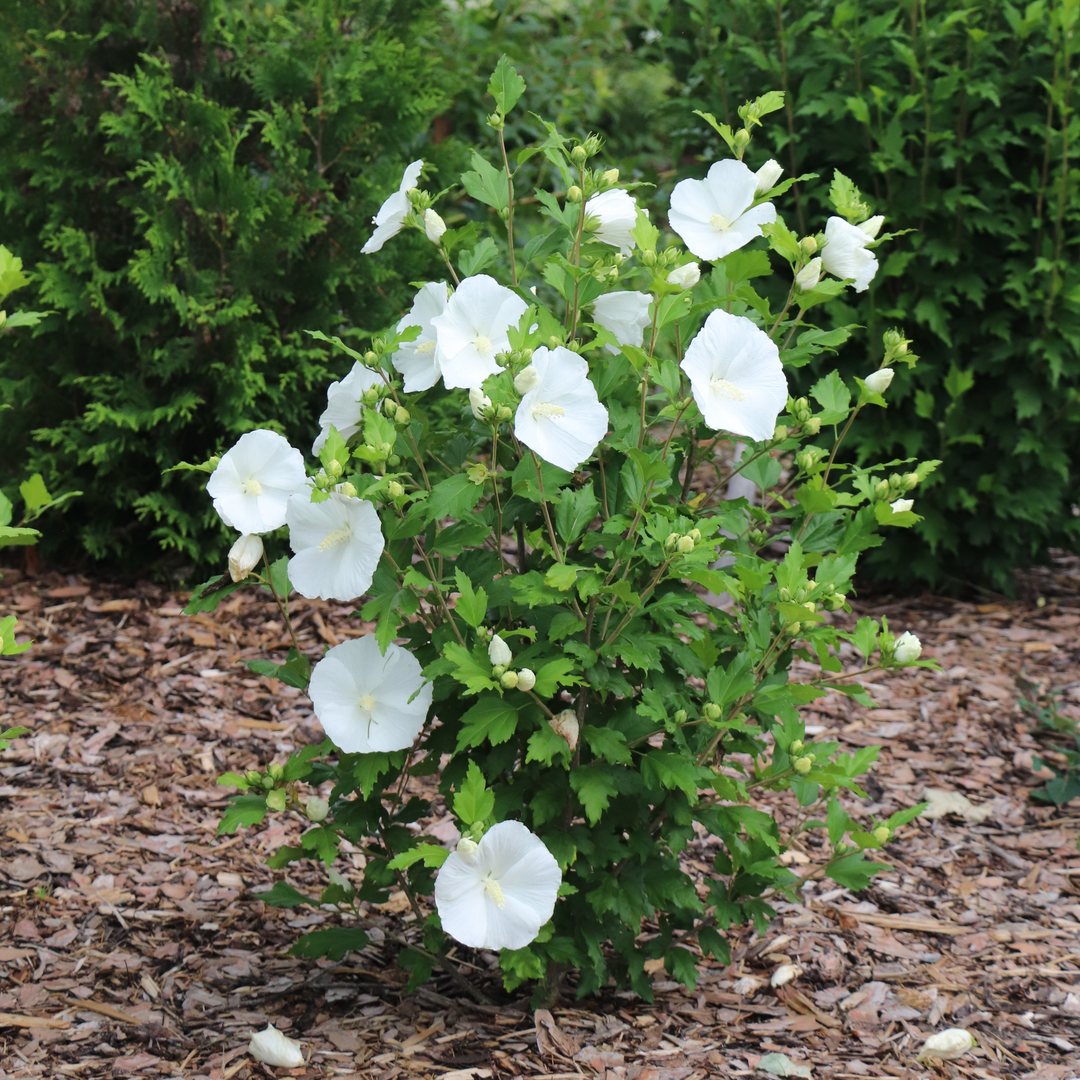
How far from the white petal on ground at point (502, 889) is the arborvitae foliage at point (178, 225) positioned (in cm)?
241

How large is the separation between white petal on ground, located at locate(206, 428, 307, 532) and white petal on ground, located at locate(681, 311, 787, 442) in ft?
2.16

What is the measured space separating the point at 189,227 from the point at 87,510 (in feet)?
3.57

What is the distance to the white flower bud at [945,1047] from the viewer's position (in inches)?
84.7

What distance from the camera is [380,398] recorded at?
6.00ft

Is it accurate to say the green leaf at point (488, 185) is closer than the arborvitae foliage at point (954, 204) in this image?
Yes

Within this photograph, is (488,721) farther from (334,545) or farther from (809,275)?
(809,275)

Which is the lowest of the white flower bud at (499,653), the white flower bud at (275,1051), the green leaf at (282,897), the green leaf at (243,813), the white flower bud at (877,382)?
the white flower bud at (275,1051)

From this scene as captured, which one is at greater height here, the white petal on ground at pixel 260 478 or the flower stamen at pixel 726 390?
the flower stamen at pixel 726 390

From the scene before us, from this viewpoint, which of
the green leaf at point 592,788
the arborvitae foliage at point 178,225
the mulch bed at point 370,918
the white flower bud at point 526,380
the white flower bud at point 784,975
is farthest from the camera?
the arborvitae foliage at point 178,225

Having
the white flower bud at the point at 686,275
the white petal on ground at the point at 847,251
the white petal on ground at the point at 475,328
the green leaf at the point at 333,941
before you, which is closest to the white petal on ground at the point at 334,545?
the white petal on ground at the point at 475,328

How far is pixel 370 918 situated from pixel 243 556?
1135 millimetres

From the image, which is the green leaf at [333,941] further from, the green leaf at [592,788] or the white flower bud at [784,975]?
the white flower bud at [784,975]

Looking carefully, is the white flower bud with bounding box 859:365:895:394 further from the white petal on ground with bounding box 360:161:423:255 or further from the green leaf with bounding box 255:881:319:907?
the green leaf with bounding box 255:881:319:907

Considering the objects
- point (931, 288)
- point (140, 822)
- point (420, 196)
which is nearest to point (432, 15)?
point (931, 288)
